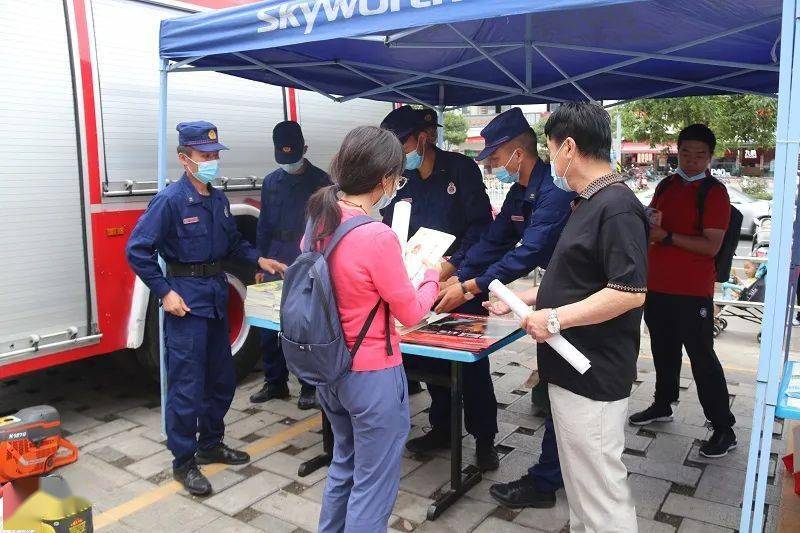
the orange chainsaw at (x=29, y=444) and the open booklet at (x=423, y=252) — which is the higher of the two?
the open booklet at (x=423, y=252)

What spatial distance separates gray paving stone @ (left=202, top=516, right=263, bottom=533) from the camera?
285cm

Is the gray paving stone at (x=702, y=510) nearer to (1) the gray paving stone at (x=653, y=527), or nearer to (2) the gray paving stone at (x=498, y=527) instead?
(1) the gray paving stone at (x=653, y=527)

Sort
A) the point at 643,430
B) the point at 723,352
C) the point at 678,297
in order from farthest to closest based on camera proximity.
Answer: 1. the point at 723,352
2. the point at 643,430
3. the point at 678,297

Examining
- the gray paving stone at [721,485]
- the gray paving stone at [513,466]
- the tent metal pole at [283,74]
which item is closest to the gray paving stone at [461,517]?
the gray paving stone at [513,466]

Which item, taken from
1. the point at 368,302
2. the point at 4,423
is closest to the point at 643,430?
the point at 368,302

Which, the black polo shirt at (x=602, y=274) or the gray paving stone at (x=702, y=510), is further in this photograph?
the gray paving stone at (x=702, y=510)

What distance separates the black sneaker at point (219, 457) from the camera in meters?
3.50

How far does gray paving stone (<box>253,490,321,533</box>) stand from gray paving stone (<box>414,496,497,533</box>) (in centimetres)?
49

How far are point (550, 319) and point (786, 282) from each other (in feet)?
2.20

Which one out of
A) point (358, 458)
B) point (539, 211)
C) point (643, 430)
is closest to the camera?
point (358, 458)

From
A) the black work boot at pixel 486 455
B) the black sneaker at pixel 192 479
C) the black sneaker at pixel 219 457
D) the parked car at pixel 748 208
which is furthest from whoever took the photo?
the parked car at pixel 748 208

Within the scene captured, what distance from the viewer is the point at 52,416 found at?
128 inches

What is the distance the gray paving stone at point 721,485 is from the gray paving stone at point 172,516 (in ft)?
7.70

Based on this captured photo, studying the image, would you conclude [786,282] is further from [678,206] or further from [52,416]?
[52,416]
